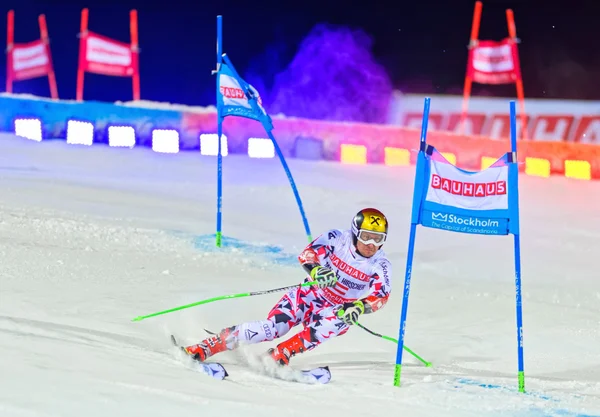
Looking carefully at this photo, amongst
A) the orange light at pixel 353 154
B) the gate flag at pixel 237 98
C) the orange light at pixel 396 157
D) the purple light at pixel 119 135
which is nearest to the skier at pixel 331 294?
the gate flag at pixel 237 98

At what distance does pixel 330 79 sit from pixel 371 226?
1883cm

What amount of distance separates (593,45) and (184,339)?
17674 mm

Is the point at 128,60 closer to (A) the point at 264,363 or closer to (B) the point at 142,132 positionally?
(B) the point at 142,132

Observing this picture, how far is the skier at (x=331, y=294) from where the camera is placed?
255 inches

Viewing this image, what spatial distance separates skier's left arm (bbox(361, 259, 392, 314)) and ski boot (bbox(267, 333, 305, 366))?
0.54 m

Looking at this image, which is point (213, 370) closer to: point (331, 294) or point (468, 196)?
point (331, 294)

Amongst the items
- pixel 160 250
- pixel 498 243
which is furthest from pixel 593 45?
pixel 160 250

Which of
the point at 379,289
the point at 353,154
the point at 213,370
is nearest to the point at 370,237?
the point at 379,289

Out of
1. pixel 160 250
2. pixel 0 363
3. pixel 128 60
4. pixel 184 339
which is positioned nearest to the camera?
pixel 0 363

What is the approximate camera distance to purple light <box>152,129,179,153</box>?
20.9 m

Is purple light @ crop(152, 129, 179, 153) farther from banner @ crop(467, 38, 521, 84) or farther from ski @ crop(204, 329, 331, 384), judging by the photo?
ski @ crop(204, 329, 331, 384)

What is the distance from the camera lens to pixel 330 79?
25.1 metres

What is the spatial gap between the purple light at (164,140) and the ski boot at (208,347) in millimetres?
14910

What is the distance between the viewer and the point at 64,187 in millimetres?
15109
